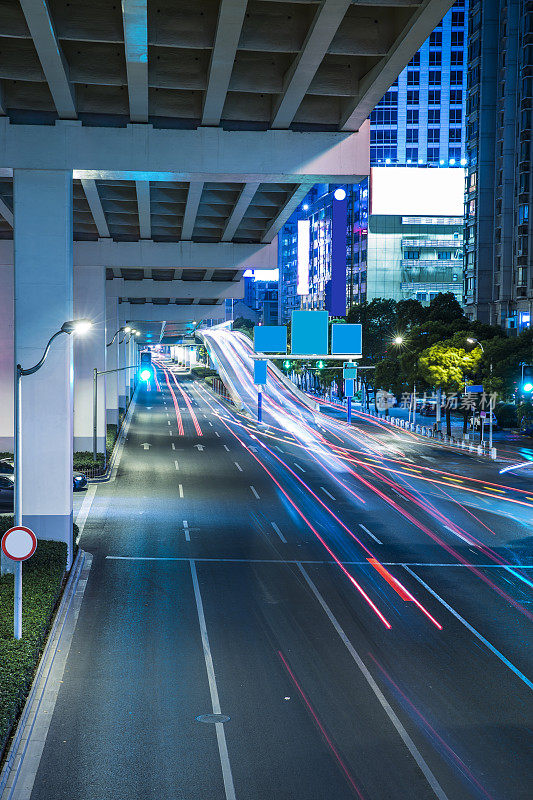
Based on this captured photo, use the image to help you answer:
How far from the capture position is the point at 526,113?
96.8m

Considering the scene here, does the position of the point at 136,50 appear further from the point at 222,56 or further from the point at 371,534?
the point at 371,534

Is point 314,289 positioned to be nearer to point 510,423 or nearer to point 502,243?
point 502,243

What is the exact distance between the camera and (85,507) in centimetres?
3475

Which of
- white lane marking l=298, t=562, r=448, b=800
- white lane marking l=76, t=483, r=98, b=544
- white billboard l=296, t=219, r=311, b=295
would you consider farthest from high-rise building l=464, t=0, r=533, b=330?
white lane marking l=298, t=562, r=448, b=800

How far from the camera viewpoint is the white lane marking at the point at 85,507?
31141 millimetres

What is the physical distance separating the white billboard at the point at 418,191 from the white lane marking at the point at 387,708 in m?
128

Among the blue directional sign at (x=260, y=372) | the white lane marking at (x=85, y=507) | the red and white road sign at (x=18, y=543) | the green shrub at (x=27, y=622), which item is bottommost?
the white lane marking at (x=85, y=507)

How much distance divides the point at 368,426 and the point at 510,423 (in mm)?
13670

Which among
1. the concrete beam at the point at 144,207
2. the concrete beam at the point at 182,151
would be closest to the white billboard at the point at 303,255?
the concrete beam at the point at 144,207

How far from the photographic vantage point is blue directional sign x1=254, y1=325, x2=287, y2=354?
3447 cm

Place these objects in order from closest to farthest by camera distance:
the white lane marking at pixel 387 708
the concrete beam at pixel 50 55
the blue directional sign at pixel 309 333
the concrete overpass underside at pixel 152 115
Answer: the white lane marking at pixel 387 708 < the concrete beam at pixel 50 55 < the concrete overpass underside at pixel 152 115 < the blue directional sign at pixel 309 333

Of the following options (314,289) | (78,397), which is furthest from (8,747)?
(314,289)

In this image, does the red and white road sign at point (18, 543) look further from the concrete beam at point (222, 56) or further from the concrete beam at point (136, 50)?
the concrete beam at point (222, 56)

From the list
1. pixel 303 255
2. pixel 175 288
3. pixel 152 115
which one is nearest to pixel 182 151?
pixel 152 115
